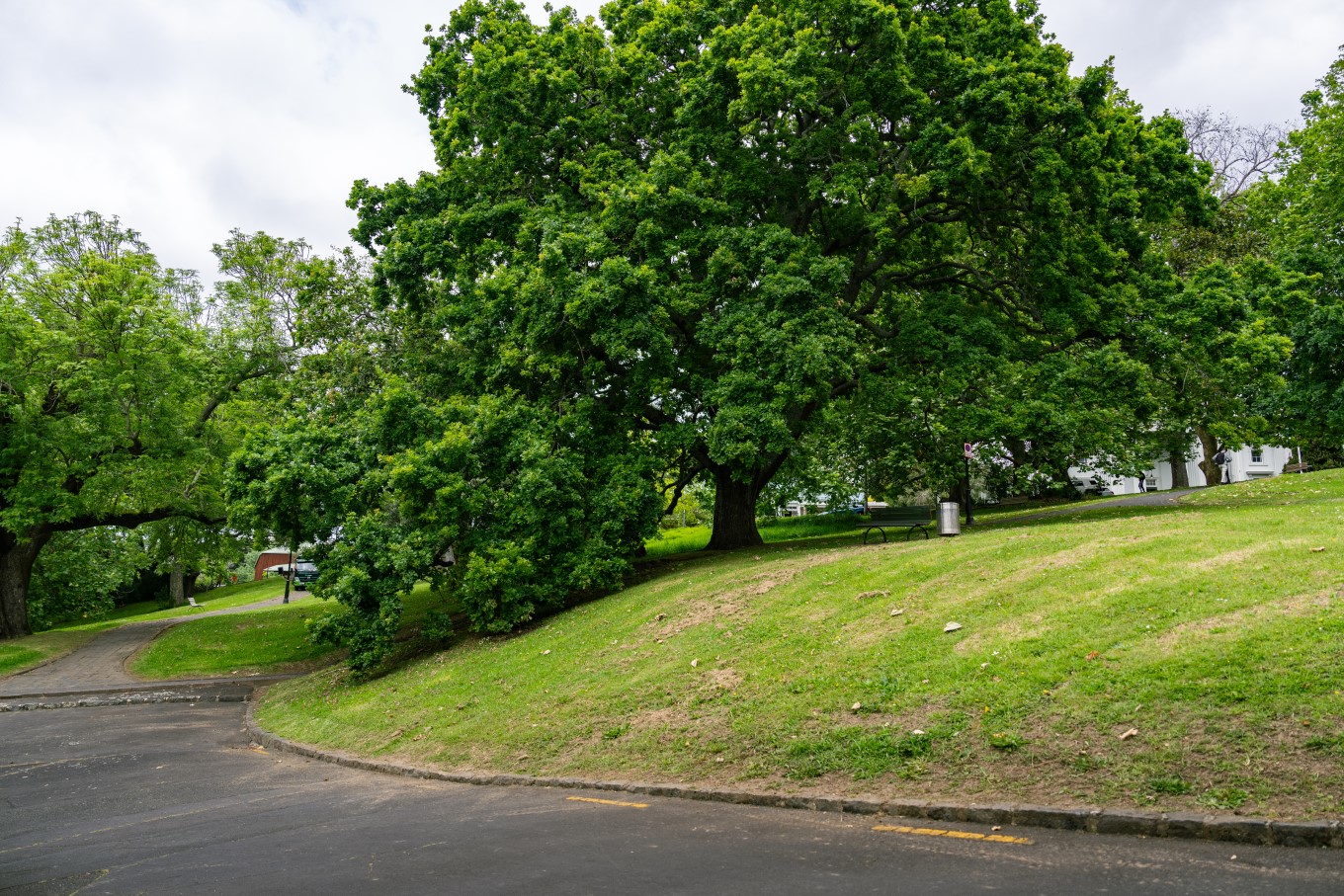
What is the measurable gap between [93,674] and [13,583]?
8.17 metres

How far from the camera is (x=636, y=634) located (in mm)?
14031

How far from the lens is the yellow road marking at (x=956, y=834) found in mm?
5703

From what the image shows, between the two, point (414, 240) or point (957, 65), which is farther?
point (414, 240)

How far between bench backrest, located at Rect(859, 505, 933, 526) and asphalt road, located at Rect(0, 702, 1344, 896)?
12.1m

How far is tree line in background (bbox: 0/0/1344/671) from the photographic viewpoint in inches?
684

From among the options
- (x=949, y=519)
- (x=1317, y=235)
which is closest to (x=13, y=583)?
(x=949, y=519)

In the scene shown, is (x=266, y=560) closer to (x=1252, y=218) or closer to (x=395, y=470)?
(x=395, y=470)

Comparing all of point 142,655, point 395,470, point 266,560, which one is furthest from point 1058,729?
point 266,560

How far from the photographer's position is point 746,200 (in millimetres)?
20234

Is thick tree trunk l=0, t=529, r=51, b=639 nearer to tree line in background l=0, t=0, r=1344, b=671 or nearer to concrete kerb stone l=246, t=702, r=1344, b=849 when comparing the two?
tree line in background l=0, t=0, r=1344, b=671

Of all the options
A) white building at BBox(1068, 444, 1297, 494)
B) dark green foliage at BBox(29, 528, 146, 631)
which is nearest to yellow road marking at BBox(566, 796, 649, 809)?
dark green foliage at BBox(29, 528, 146, 631)

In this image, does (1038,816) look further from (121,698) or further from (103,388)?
(103,388)

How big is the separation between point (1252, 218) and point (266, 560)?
62419mm

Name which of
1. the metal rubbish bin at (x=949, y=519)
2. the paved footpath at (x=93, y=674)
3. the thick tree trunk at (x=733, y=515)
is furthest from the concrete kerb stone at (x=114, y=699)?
the metal rubbish bin at (x=949, y=519)
